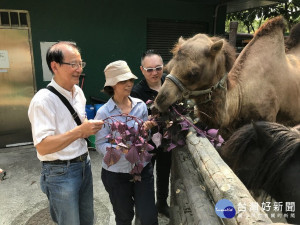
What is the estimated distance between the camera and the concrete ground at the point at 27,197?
3424 millimetres

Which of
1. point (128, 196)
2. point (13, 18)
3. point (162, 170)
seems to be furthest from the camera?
point (13, 18)

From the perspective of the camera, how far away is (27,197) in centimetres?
391

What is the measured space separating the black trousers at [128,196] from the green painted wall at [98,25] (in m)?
4.25

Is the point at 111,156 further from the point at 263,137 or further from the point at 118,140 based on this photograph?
the point at 263,137

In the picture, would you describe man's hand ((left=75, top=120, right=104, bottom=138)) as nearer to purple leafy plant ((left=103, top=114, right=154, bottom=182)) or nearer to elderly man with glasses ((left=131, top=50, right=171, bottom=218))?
purple leafy plant ((left=103, top=114, right=154, bottom=182))

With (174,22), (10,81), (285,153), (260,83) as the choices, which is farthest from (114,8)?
(285,153)

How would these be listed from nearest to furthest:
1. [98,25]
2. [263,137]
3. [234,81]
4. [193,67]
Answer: [263,137], [193,67], [234,81], [98,25]

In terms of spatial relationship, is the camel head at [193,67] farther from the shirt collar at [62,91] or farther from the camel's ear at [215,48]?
the shirt collar at [62,91]

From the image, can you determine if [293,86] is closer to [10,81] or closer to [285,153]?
[285,153]

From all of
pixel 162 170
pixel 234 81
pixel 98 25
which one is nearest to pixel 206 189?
pixel 162 170

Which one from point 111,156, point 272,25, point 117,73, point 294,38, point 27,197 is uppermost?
point 272,25

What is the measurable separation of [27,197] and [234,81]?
364 cm

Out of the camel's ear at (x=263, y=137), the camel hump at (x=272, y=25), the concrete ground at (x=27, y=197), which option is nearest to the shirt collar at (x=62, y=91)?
the camel's ear at (x=263, y=137)

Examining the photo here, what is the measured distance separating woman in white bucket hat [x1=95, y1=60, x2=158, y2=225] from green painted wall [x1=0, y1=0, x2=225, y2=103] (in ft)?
13.1
